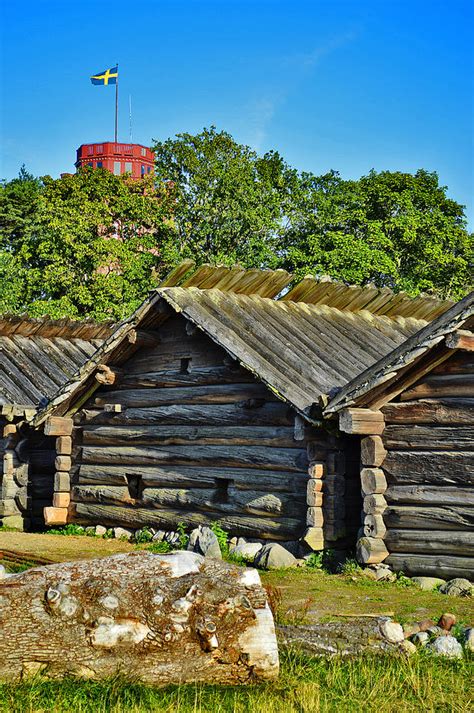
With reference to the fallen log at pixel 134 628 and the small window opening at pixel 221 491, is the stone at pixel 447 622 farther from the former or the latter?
the small window opening at pixel 221 491

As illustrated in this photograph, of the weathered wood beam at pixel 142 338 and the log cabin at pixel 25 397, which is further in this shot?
the log cabin at pixel 25 397

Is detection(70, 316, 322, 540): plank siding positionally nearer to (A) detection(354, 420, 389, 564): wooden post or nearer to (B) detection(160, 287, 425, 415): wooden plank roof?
(B) detection(160, 287, 425, 415): wooden plank roof

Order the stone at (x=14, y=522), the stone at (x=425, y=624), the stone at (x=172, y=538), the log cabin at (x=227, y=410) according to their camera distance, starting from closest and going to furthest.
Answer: the stone at (x=425, y=624)
the log cabin at (x=227, y=410)
the stone at (x=172, y=538)
the stone at (x=14, y=522)

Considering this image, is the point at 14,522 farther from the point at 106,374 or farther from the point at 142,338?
the point at 142,338

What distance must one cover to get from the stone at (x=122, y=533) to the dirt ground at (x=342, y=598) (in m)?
2.04

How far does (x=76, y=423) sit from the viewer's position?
18.7m

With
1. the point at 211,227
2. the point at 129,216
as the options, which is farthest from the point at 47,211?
the point at 211,227

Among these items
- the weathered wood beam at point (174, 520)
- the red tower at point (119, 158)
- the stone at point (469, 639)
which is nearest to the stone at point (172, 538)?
the weathered wood beam at point (174, 520)

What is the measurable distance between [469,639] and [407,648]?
0.68m

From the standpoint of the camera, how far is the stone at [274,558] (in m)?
13.3

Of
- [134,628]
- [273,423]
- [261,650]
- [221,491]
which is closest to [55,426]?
[221,491]

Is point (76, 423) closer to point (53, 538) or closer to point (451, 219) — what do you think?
point (53, 538)

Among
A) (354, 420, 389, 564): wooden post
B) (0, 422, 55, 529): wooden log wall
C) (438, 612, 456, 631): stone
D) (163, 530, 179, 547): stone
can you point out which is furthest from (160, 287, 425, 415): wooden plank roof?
(0, 422, 55, 529): wooden log wall

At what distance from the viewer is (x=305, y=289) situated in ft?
58.2
